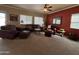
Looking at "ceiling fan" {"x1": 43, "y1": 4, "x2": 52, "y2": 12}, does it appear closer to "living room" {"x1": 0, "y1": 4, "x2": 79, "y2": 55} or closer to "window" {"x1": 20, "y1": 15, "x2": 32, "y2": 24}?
"living room" {"x1": 0, "y1": 4, "x2": 79, "y2": 55}

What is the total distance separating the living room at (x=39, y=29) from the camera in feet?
7.25

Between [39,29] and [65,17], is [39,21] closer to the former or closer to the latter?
[39,29]

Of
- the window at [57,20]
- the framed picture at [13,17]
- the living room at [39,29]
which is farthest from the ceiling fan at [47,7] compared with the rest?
the framed picture at [13,17]

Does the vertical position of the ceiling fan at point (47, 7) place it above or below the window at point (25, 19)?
above

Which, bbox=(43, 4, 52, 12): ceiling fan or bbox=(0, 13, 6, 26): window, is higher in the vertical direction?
bbox=(43, 4, 52, 12): ceiling fan

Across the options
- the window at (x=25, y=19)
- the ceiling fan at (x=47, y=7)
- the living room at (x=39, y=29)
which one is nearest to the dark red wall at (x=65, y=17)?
the living room at (x=39, y=29)

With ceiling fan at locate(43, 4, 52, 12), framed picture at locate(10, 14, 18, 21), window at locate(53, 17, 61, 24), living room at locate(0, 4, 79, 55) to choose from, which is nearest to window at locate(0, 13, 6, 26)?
living room at locate(0, 4, 79, 55)

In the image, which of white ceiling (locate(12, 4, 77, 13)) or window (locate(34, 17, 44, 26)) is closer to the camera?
white ceiling (locate(12, 4, 77, 13))

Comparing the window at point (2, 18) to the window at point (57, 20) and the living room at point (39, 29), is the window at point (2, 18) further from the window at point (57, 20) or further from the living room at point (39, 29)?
the window at point (57, 20)

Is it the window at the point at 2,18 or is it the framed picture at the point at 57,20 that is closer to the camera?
the window at the point at 2,18

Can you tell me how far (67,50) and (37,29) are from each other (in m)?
0.73

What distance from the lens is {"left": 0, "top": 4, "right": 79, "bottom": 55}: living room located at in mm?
2211
